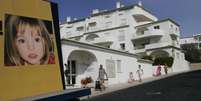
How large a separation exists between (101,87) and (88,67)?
18.9ft

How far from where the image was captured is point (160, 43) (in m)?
64.1

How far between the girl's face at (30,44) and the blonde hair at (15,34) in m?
0.06

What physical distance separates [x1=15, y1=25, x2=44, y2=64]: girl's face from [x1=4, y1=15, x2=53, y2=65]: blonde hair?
0.18 ft

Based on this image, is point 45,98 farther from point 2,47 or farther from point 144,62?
point 144,62

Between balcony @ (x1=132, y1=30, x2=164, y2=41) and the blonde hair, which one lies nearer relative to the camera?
the blonde hair

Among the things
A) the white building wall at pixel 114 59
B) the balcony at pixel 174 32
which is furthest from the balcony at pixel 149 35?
the white building wall at pixel 114 59

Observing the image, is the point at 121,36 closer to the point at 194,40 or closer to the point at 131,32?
the point at 131,32

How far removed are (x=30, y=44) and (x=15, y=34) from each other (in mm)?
330

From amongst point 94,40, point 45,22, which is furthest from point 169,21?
point 45,22

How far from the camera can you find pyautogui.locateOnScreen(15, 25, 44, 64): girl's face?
572cm

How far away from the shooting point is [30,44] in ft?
19.1

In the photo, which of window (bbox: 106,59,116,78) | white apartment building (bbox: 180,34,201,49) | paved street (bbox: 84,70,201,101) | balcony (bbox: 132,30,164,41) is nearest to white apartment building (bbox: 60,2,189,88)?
balcony (bbox: 132,30,164,41)

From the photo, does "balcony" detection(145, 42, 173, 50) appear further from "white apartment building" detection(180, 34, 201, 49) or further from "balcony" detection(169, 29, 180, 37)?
"white apartment building" detection(180, 34, 201, 49)

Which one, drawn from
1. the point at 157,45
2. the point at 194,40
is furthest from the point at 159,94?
the point at 194,40
